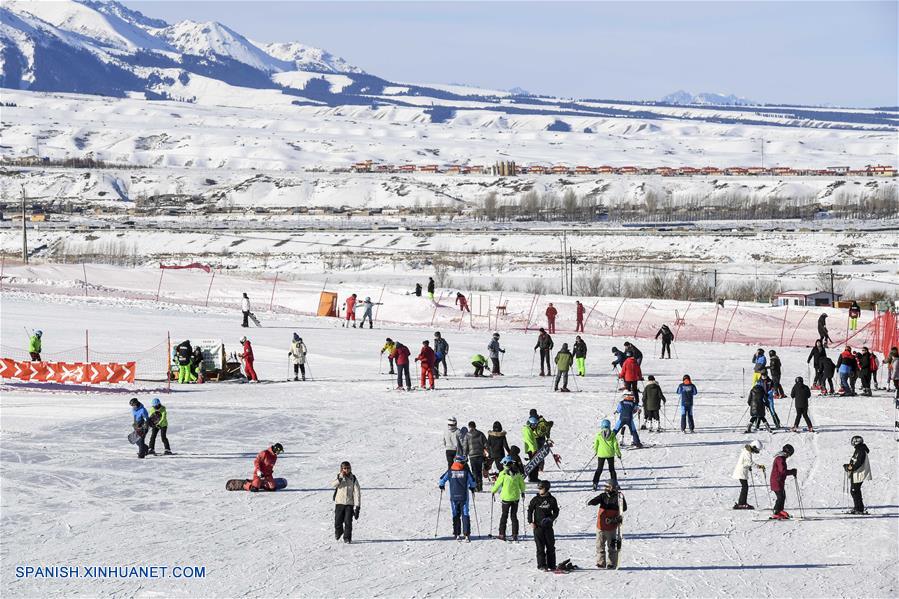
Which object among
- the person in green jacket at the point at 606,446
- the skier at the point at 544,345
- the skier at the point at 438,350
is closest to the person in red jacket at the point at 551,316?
the skier at the point at 544,345

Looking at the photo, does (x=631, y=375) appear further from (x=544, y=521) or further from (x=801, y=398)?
(x=544, y=521)

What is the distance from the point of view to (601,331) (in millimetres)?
41812

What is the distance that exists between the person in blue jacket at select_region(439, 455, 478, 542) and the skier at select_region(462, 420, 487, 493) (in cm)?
209

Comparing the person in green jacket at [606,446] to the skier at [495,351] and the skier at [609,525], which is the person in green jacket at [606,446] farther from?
the skier at [495,351]

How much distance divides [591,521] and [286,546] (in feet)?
15.2

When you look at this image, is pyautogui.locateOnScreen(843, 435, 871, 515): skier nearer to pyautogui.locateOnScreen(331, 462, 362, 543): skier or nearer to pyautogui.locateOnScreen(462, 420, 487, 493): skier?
pyautogui.locateOnScreen(462, 420, 487, 493): skier

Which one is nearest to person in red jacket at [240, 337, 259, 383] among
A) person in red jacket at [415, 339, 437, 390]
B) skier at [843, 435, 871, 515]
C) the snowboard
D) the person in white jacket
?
person in red jacket at [415, 339, 437, 390]

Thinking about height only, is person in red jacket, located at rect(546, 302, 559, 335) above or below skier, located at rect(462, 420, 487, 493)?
above

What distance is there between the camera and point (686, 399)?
924 inches

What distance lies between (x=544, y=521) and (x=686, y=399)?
9453mm

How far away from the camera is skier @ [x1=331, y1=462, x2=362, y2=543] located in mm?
16062

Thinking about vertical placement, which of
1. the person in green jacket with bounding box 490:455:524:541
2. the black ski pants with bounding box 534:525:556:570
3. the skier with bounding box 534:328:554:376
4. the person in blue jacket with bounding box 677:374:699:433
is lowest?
the black ski pants with bounding box 534:525:556:570

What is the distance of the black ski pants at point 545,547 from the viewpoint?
587 inches

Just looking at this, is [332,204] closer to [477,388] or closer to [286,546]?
[477,388]
